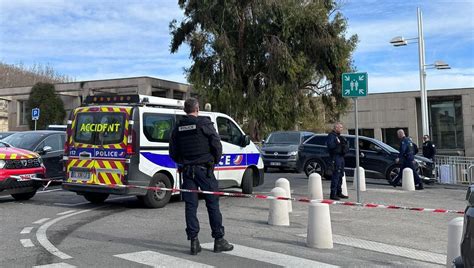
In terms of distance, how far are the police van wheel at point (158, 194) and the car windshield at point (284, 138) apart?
464 inches

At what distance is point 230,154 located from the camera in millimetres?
11492

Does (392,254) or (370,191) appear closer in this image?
(392,254)

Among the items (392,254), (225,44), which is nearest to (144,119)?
(392,254)

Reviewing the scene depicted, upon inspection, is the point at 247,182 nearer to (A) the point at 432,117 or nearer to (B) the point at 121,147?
(B) the point at 121,147

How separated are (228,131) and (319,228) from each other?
5375mm

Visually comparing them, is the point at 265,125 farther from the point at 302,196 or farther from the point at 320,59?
the point at 302,196

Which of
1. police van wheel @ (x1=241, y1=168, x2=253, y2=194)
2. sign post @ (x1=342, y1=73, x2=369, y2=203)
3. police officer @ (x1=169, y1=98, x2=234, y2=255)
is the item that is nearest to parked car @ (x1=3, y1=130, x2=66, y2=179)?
police van wheel @ (x1=241, y1=168, x2=253, y2=194)

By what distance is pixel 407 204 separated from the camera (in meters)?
11.5

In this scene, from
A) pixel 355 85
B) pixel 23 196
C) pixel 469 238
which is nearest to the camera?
pixel 469 238

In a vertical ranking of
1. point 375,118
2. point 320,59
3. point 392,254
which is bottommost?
point 392,254

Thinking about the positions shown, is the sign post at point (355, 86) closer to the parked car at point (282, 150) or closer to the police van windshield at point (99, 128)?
the police van windshield at point (99, 128)

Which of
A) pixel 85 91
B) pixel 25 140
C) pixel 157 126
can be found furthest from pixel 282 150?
pixel 85 91

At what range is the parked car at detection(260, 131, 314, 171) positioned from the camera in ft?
66.8

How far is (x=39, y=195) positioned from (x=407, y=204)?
29.5 ft
